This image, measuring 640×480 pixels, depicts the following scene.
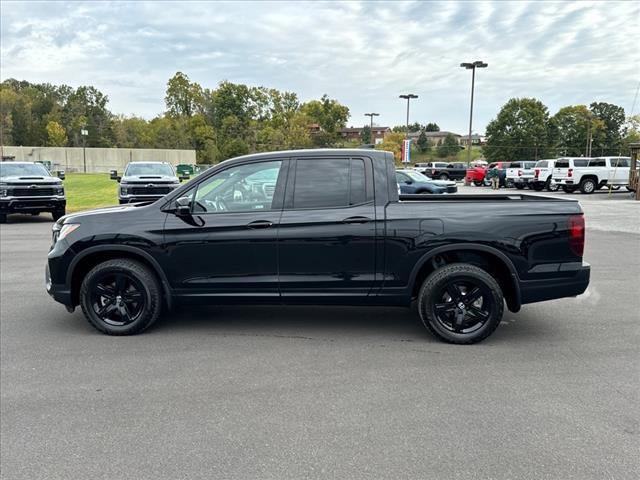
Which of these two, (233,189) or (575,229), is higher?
(233,189)

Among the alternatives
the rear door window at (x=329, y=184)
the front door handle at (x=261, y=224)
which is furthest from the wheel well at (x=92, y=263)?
the rear door window at (x=329, y=184)

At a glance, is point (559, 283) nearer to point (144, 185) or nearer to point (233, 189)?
point (233, 189)

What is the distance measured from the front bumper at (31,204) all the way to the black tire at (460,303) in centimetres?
1357

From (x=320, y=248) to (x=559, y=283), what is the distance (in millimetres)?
2239

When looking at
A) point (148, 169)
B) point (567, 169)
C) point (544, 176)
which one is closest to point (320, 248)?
point (148, 169)

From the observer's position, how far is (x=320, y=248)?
495 centimetres

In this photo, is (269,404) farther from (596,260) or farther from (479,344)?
(596,260)

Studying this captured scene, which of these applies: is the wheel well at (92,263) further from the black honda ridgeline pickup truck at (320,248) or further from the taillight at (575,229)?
the taillight at (575,229)

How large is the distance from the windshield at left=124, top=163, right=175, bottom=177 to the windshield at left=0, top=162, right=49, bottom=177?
2560 mm

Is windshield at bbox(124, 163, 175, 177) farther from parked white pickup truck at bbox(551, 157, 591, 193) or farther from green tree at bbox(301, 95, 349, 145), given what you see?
green tree at bbox(301, 95, 349, 145)

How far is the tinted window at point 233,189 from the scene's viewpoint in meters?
5.09

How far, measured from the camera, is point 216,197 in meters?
5.12

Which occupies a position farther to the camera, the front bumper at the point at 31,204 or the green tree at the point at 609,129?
the green tree at the point at 609,129

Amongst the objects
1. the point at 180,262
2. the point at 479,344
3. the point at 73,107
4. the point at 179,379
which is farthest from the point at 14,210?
the point at 73,107
